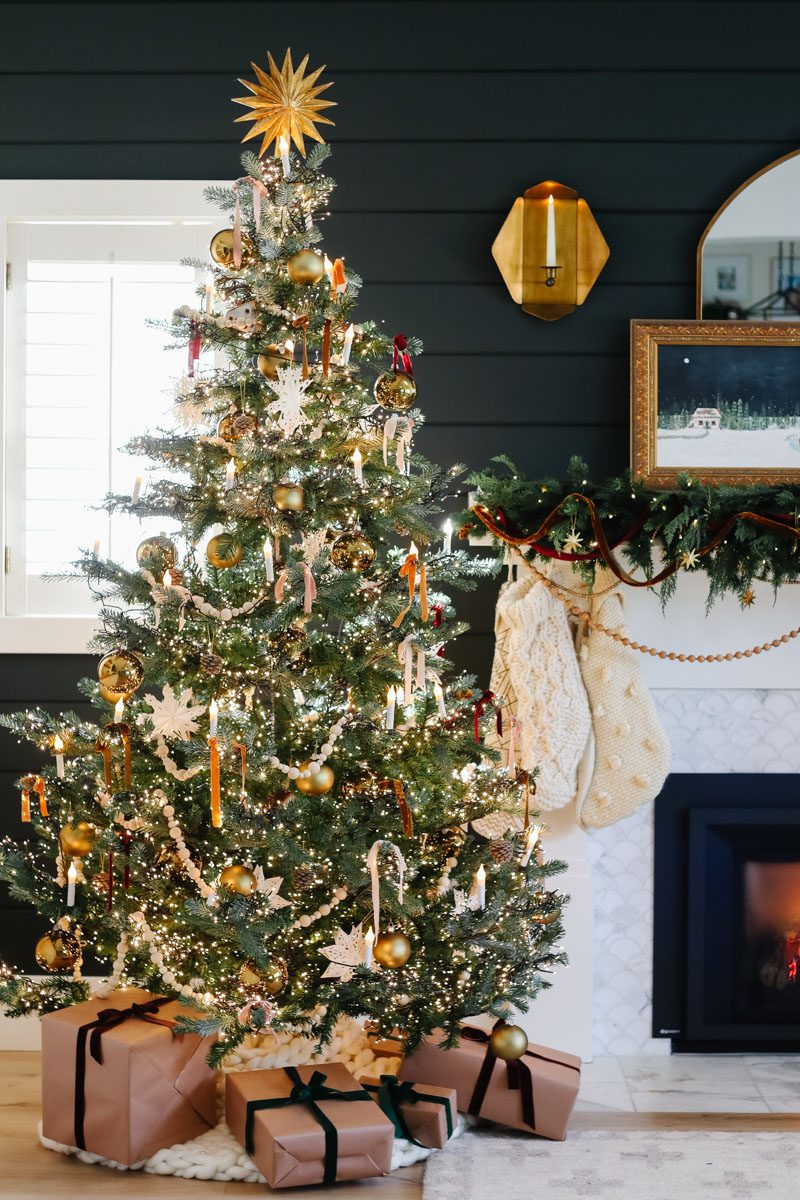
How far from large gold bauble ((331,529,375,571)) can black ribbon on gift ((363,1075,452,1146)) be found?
40.6 inches

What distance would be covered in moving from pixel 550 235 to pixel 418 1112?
A: 2.00 meters

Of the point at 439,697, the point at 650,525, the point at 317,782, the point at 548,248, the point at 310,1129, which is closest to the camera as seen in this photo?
the point at 310,1129

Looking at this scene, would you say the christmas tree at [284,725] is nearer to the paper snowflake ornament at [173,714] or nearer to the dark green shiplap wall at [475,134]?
the paper snowflake ornament at [173,714]

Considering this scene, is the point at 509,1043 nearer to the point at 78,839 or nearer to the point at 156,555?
the point at 78,839

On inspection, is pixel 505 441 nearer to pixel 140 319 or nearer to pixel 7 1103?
pixel 140 319

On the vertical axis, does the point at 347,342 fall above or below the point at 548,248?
below

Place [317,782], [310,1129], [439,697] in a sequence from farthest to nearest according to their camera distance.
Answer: [439,697] < [317,782] < [310,1129]

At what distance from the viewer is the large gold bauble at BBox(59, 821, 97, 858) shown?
7.77 feet

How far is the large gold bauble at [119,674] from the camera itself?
218 centimetres

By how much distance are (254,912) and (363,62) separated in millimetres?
2062

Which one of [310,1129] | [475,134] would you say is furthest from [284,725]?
[475,134]

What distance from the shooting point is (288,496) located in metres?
2.21

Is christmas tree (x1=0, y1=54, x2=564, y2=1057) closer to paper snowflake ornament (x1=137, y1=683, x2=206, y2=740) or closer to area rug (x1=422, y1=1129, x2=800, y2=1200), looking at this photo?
paper snowflake ornament (x1=137, y1=683, x2=206, y2=740)

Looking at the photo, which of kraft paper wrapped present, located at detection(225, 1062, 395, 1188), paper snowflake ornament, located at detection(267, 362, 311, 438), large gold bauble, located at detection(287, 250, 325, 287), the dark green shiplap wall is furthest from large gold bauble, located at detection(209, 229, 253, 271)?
kraft paper wrapped present, located at detection(225, 1062, 395, 1188)
